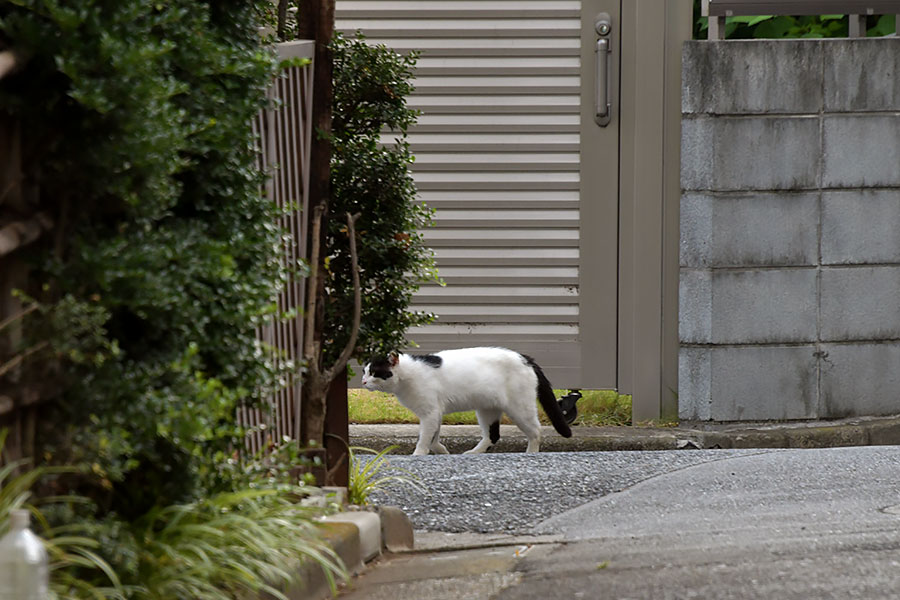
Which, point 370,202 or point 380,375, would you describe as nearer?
point 370,202

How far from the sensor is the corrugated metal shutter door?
7078 mm

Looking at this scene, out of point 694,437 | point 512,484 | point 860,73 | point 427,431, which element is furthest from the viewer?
point 860,73

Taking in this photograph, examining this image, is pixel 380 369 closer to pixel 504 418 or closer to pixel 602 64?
pixel 504 418

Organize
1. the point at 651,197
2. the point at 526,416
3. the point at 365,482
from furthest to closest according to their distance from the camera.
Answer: the point at 651,197 → the point at 526,416 → the point at 365,482

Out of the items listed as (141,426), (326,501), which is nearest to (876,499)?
(326,501)

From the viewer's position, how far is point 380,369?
6.17m

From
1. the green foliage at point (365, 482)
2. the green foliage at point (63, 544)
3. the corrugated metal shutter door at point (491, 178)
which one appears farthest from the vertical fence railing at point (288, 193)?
the corrugated metal shutter door at point (491, 178)

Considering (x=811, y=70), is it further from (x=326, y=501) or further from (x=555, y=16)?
(x=326, y=501)

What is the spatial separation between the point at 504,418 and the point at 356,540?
3880 millimetres

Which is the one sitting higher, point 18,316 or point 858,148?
point 858,148

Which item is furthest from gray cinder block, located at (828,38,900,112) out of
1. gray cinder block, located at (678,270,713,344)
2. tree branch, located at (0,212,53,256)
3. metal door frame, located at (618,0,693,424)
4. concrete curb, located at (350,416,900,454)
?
tree branch, located at (0,212,53,256)

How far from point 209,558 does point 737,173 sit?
15.4ft

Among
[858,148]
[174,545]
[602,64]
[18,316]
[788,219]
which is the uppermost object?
[602,64]

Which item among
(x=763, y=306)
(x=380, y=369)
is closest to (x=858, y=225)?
(x=763, y=306)
